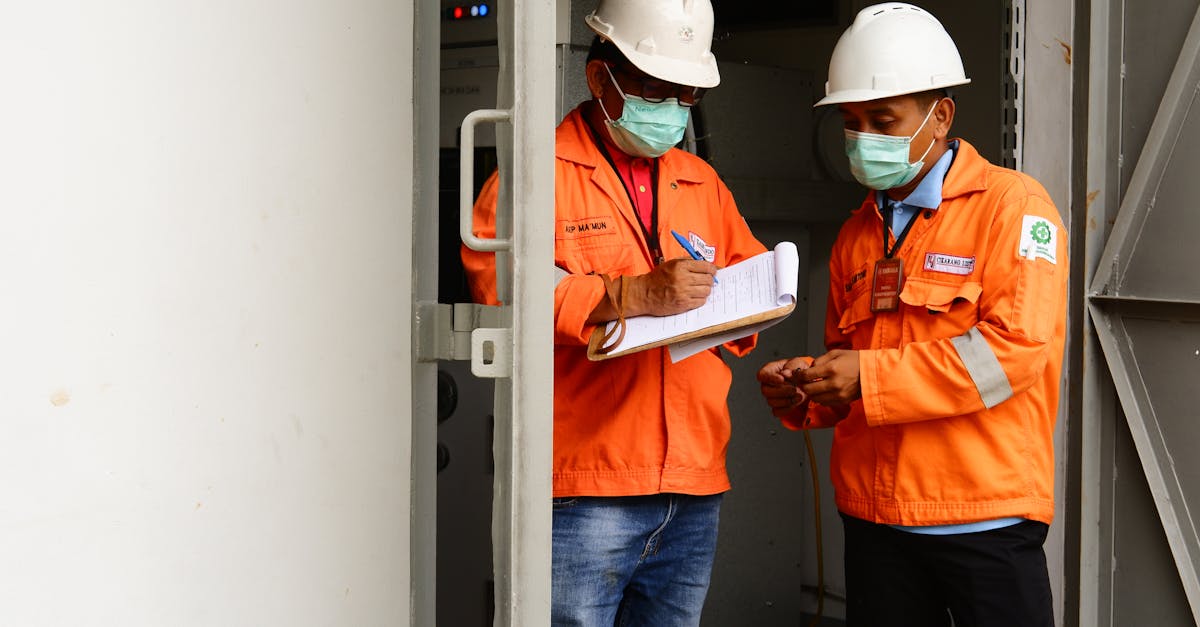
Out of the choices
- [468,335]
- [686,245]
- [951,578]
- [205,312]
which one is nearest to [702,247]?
[686,245]

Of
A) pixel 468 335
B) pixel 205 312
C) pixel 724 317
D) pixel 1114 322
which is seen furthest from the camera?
pixel 1114 322

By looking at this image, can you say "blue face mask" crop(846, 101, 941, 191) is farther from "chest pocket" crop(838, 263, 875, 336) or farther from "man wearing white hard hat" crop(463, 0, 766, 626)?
"man wearing white hard hat" crop(463, 0, 766, 626)

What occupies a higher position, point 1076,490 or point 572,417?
point 572,417

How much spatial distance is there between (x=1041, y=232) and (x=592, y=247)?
85 cm

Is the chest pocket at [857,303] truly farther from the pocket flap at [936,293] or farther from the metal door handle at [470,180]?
the metal door handle at [470,180]

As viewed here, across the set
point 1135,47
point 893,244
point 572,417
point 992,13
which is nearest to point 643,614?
point 572,417

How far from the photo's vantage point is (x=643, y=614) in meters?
2.17

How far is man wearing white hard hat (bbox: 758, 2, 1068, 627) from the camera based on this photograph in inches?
82.3

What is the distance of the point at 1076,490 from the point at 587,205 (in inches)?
62.4

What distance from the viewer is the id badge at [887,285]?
2227mm

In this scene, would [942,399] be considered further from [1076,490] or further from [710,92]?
[710,92]

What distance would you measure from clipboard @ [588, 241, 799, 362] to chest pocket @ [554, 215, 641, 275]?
0.14m

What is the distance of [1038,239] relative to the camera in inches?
82.2

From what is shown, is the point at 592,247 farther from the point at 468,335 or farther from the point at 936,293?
the point at 936,293
